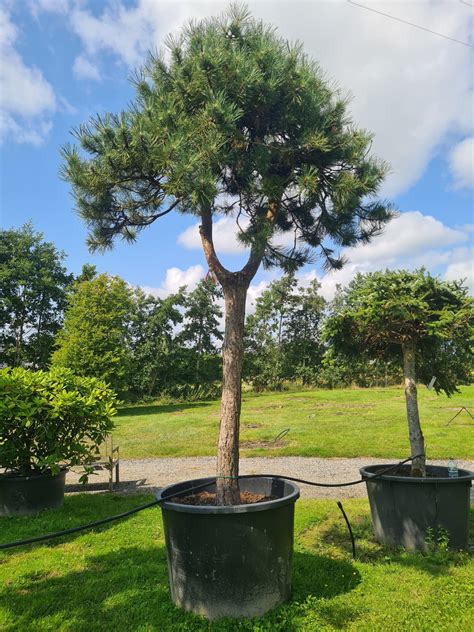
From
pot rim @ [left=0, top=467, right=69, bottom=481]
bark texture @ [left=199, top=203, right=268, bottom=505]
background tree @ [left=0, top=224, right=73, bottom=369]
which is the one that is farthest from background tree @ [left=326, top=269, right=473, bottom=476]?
background tree @ [left=0, top=224, right=73, bottom=369]

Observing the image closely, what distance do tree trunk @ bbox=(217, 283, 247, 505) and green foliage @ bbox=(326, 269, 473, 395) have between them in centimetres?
144

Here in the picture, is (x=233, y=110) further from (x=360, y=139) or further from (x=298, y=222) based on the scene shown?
(x=298, y=222)

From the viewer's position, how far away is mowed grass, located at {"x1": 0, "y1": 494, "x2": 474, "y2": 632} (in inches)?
99.2

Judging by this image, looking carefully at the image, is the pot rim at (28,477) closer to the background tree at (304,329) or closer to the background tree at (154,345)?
the background tree at (154,345)

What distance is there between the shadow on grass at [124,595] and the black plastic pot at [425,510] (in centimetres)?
61

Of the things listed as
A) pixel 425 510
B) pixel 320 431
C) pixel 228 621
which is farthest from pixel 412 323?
pixel 320 431

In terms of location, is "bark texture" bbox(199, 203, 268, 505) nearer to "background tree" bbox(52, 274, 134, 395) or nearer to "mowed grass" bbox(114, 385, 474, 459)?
"mowed grass" bbox(114, 385, 474, 459)

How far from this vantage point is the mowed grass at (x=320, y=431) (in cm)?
865

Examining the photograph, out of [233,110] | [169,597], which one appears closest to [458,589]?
[169,597]

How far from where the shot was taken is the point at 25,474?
5.11m

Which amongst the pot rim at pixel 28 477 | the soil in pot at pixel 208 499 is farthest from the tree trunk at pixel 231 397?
the pot rim at pixel 28 477

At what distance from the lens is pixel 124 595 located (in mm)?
2893

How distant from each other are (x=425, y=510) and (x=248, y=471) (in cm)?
400

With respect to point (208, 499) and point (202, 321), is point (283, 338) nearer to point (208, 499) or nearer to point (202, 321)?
point (202, 321)
